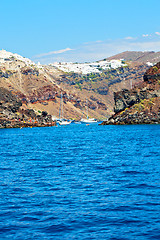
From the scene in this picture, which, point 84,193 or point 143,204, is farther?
point 84,193

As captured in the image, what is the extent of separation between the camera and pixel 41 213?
3016cm

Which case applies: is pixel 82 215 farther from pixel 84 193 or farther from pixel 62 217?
pixel 84 193

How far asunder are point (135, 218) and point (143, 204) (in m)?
3.94

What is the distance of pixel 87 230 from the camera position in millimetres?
26266

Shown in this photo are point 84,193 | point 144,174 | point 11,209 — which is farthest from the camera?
point 144,174

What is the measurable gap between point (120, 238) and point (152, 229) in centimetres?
263

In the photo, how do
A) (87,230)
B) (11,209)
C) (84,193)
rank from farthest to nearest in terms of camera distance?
(84,193), (11,209), (87,230)

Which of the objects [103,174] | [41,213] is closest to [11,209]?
[41,213]

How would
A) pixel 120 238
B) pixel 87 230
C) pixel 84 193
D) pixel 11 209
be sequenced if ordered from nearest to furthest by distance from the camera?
pixel 120 238
pixel 87 230
pixel 11 209
pixel 84 193

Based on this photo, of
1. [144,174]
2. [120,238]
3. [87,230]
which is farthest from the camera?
[144,174]

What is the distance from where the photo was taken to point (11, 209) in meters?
31.7

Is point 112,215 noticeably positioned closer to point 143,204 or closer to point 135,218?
point 135,218

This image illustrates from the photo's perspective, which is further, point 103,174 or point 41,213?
point 103,174

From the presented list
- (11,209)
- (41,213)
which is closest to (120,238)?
(41,213)
